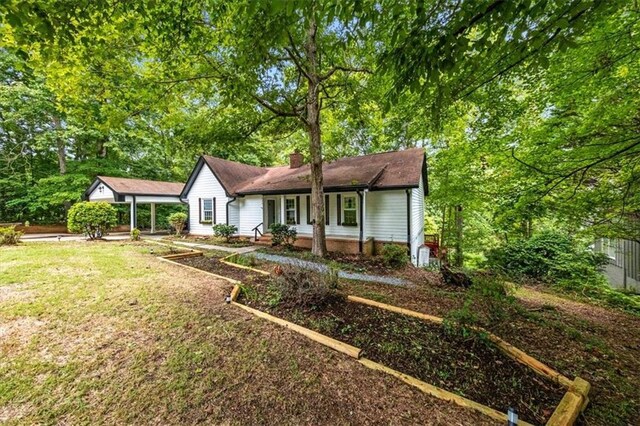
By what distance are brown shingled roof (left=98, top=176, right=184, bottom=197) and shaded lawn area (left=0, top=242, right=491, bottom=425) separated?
12872mm

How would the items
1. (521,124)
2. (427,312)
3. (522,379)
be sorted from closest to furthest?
(522,379)
(427,312)
(521,124)

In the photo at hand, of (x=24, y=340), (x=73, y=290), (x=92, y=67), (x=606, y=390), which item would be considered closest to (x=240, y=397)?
(x=24, y=340)

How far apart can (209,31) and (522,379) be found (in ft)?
27.6

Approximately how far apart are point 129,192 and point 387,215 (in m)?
15.4

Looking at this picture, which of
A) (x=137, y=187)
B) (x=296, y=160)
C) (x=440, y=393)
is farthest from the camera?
(x=137, y=187)

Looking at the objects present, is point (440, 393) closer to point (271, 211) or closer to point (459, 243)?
point (271, 211)

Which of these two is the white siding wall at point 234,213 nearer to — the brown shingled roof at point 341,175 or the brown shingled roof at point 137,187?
the brown shingled roof at point 341,175

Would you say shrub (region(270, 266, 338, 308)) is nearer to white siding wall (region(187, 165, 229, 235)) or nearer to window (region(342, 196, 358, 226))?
window (region(342, 196, 358, 226))

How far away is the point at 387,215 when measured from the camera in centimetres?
1110

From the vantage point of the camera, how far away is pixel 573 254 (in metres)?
8.77


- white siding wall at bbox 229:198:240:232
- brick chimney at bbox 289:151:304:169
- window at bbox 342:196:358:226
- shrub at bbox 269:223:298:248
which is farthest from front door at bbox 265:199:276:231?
window at bbox 342:196:358:226

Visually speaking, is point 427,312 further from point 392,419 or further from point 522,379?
point 392,419

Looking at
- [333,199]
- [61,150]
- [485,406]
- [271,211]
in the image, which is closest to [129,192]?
[271,211]

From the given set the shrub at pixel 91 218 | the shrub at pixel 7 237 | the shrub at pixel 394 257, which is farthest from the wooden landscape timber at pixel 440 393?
the shrub at pixel 91 218
